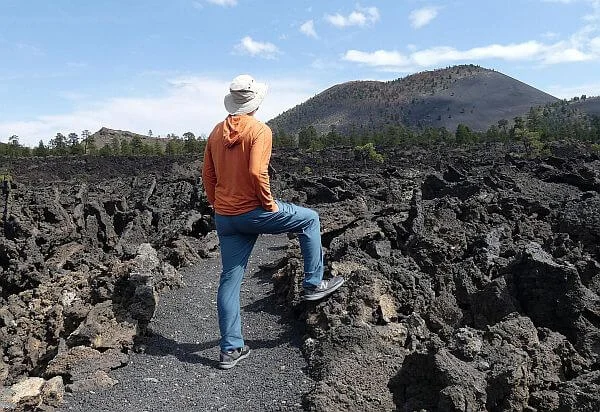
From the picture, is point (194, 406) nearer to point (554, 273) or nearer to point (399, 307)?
point (399, 307)

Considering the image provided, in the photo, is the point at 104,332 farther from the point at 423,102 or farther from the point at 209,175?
the point at 423,102

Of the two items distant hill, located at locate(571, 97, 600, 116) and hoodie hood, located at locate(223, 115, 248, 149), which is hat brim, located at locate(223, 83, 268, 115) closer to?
hoodie hood, located at locate(223, 115, 248, 149)

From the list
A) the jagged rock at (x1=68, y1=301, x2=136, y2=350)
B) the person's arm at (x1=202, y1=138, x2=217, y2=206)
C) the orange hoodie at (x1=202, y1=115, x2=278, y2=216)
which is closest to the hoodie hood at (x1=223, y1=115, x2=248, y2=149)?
the orange hoodie at (x1=202, y1=115, x2=278, y2=216)

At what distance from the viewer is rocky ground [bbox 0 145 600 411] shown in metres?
3.83

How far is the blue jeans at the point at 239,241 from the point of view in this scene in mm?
4680

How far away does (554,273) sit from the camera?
4.55 metres

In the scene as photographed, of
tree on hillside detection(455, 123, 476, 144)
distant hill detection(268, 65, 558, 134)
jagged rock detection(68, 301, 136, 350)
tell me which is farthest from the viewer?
distant hill detection(268, 65, 558, 134)

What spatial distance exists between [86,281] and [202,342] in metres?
2.18

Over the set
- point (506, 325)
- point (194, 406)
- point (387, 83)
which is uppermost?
point (387, 83)

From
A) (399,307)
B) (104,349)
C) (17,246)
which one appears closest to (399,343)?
(399,307)

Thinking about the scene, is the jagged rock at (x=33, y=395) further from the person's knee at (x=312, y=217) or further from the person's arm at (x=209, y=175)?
the person's knee at (x=312, y=217)

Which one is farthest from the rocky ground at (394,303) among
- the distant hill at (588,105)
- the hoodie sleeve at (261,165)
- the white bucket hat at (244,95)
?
the distant hill at (588,105)

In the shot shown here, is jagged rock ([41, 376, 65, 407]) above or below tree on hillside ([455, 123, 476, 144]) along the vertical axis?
below

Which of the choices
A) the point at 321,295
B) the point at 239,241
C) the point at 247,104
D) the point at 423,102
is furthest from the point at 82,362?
the point at 423,102
